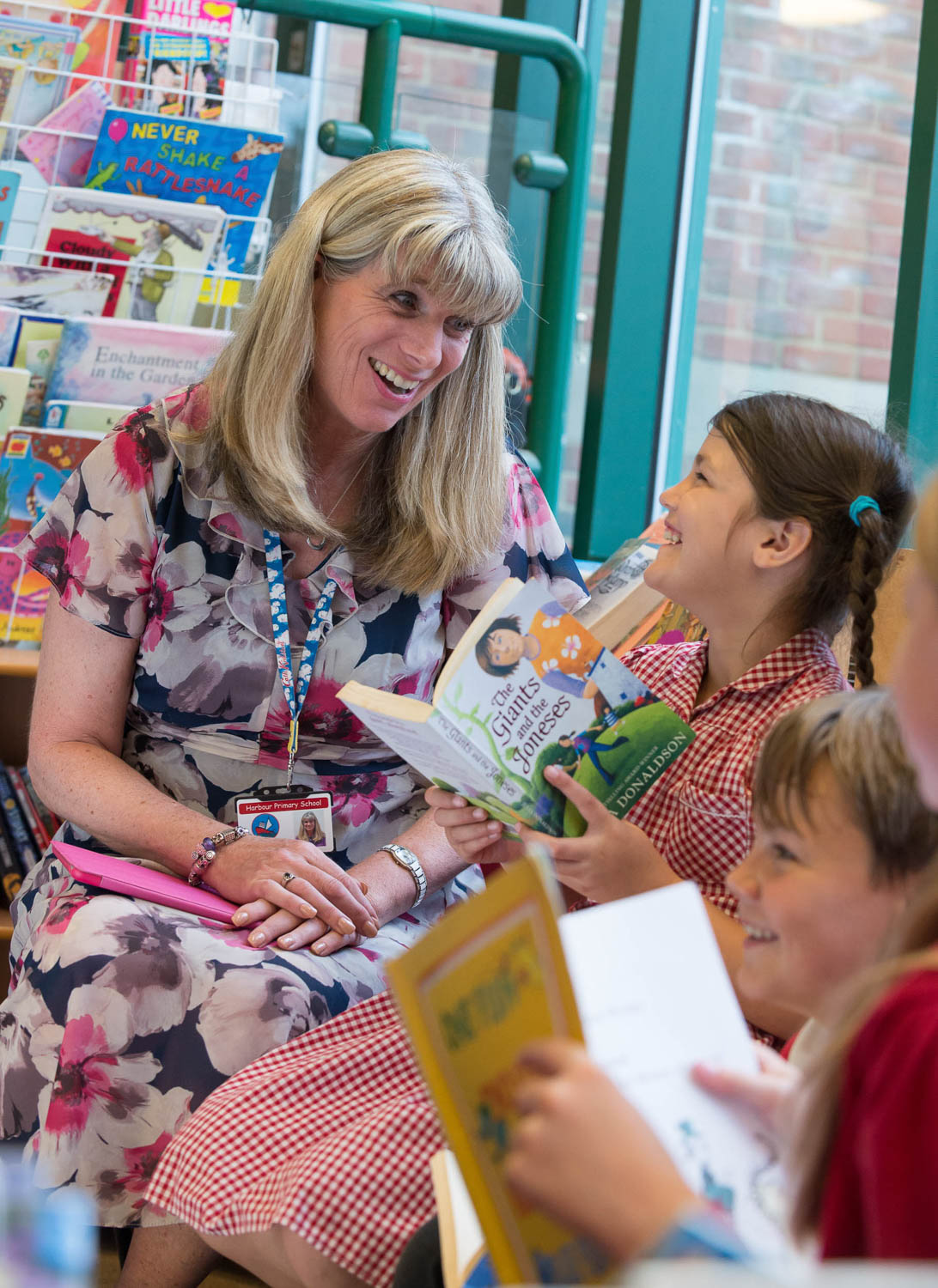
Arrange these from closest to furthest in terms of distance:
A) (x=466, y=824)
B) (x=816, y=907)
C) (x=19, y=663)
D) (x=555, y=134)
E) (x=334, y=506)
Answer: (x=816, y=907)
(x=466, y=824)
(x=334, y=506)
(x=19, y=663)
(x=555, y=134)

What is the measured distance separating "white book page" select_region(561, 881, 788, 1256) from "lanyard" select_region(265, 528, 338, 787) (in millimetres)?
934

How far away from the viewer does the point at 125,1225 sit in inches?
58.7

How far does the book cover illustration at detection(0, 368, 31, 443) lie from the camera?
2230 millimetres

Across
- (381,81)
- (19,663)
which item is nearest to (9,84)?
(381,81)

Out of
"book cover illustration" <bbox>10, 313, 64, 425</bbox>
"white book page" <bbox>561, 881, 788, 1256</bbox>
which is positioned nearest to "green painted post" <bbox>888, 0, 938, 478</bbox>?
"book cover illustration" <bbox>10, 313, 64, 425</bbox>

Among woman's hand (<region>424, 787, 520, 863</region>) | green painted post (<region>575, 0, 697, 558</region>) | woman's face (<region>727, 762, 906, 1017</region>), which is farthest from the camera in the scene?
green painted post (<region>575, 0, 697, 558</region>)

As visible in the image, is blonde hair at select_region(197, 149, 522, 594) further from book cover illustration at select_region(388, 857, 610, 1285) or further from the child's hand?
book cover illustration at select_region(388, 857, 610, 1285)

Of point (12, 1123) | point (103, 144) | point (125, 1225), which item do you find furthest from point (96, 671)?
point (103, 144)

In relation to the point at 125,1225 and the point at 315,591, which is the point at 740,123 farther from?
the point at 125,1225

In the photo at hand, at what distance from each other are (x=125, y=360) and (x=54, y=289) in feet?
0.56

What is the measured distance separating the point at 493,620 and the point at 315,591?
58cm

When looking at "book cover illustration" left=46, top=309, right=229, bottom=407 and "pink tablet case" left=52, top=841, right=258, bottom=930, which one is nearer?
"pink tablet case" left=52, top=841, right=258, bottom=930

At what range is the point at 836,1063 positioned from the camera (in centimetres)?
67

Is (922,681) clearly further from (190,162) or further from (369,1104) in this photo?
(190,162)
